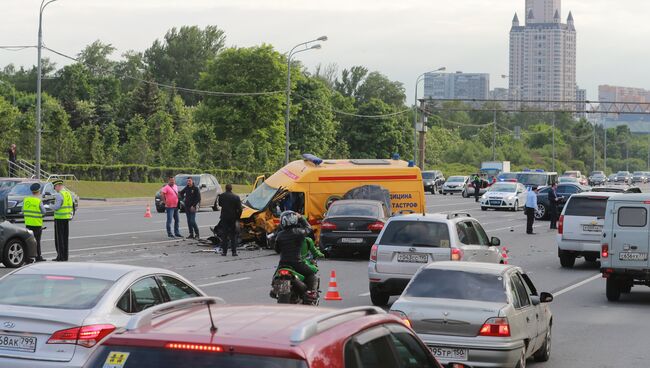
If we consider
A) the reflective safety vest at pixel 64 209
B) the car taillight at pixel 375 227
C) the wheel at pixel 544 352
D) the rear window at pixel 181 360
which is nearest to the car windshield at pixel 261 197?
the car taillight at pixel 375 227

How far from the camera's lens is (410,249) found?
18.2m

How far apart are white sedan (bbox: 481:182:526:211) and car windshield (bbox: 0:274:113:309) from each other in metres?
46.1

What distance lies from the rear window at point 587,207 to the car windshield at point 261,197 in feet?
25.1

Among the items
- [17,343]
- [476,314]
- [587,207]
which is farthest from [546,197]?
[17,343]

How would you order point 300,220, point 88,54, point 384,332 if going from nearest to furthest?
point 384,332, point 300,220, point 88,54

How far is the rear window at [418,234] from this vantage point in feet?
60.1

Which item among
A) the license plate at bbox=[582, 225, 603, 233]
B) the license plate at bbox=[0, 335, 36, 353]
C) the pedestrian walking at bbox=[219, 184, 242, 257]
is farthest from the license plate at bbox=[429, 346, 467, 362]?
the license plate at bbox=[582, 225, 603, 233]

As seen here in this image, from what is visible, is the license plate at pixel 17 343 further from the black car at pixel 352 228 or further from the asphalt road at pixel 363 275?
the black car at pixel 352 228

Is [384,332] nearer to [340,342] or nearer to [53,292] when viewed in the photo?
[340,342]

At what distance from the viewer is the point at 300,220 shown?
1421 centimetres

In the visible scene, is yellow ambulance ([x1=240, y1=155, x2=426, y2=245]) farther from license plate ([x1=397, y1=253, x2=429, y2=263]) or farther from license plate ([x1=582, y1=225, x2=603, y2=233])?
license plate ([x1=397, y1=253, x2=429, y2=263])

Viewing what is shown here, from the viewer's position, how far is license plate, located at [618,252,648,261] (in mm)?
19984

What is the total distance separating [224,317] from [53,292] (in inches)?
212

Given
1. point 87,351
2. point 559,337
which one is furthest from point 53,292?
point 559,337
